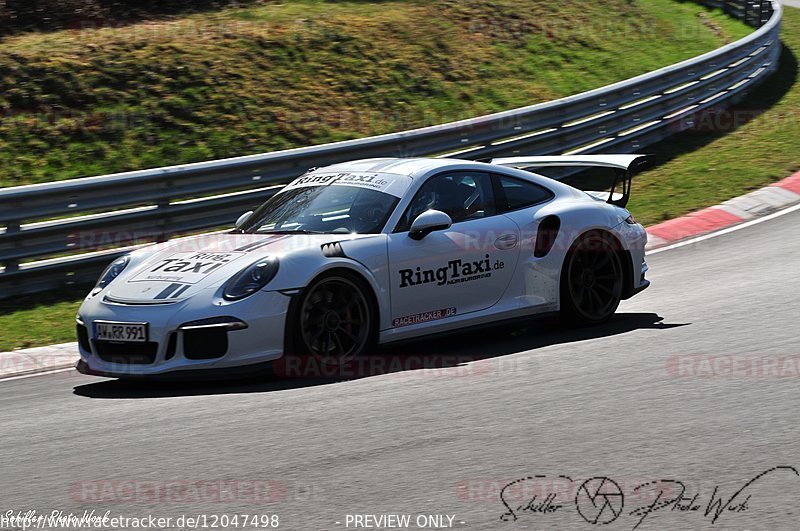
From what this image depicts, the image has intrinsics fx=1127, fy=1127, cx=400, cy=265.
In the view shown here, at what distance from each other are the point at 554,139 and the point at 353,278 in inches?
313

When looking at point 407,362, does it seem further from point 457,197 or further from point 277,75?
point 277,75

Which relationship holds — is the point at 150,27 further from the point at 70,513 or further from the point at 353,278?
the point at 70,513

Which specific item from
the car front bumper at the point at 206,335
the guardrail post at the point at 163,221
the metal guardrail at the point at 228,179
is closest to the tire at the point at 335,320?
the car front bumper at the point at 206,335

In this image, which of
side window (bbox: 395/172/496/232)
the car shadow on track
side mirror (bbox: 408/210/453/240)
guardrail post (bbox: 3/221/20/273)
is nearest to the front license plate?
the car shadow on track

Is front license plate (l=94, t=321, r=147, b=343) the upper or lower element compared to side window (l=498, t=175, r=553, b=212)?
lower

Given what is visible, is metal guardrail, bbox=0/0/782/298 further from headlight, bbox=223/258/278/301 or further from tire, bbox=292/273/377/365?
tire, bbox=292/273/377/365

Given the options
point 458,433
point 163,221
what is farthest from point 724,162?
point 458,433

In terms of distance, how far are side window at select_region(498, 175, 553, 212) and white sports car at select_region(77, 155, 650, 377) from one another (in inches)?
0.4

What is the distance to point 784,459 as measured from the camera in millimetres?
4891

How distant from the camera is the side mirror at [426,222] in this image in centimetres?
738

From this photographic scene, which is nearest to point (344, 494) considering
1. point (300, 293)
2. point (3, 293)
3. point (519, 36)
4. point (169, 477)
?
point (169, 477)

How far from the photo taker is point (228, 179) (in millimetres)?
11336

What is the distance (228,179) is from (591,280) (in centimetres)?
440

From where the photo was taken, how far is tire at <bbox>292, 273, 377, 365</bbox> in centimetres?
685
